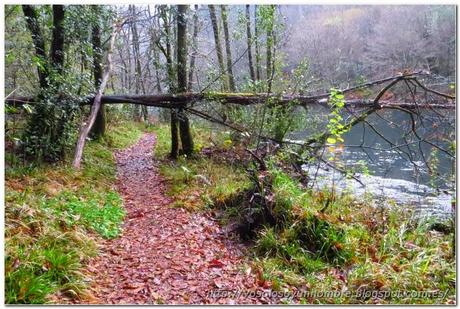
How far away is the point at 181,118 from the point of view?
9781 millimetres

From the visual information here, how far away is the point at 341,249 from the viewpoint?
16.2 ft

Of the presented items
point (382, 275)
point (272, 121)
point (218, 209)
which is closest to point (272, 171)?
point (218, 209)

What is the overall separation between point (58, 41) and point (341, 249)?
24.1ft

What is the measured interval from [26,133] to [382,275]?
749 centimetres

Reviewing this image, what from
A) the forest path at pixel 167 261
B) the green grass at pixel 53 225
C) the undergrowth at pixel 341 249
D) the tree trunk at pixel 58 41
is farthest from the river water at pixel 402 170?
the tree trunk at pixel 58 41

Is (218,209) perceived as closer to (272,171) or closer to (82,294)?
(272,171)

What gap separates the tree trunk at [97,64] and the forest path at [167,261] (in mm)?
4672

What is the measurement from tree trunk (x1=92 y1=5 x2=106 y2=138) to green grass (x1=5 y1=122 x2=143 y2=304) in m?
3.50

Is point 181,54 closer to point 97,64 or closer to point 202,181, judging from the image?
point 97,64

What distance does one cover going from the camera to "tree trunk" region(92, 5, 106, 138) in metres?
8.79

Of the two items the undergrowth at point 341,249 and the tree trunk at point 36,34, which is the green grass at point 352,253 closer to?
the undergrowth at point 341,249

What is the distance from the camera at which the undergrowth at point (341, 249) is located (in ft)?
13.3

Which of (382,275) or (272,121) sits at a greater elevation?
(272,121)

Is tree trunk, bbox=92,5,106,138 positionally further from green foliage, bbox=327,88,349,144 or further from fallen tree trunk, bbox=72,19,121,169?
green foliage, bbox=327,88,349,144
